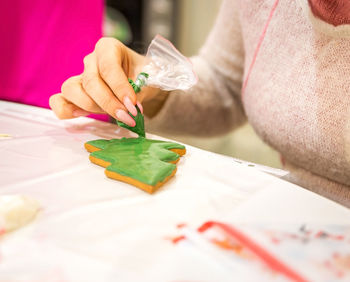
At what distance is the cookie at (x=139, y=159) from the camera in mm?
376

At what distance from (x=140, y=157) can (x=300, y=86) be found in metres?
0.30

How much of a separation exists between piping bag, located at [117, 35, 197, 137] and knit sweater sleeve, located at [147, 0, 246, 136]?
0.23m

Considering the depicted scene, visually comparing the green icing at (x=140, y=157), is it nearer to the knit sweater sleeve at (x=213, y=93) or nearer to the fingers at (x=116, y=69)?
the fingers at (x=116, y=69)

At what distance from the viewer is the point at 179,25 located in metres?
1.91

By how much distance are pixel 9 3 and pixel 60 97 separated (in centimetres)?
37

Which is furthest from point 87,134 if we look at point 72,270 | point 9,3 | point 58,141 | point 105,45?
point 9,3

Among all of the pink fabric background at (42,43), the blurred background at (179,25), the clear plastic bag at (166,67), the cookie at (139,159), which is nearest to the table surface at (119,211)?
the cookie at (139,159)

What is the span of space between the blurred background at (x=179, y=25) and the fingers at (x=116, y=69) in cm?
105

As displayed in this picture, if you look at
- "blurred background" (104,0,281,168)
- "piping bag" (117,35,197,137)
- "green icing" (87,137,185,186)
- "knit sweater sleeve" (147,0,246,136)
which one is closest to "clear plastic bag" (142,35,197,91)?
"piping bag" (117,35,197,137)

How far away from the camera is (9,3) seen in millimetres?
769

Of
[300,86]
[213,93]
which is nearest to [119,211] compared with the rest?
[300,86]

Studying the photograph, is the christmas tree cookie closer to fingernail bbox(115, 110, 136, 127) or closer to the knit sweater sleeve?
fingernail bbox(115, 110, 136, 127)

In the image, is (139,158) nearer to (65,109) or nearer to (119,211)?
(119,211)

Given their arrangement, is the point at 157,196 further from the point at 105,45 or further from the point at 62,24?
the point at 62,24
